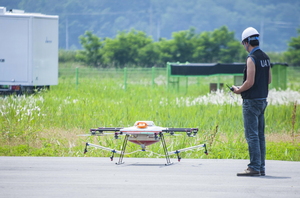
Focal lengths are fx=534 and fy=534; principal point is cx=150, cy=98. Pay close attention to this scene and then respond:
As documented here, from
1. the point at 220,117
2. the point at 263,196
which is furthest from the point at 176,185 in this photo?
the point at 220,117

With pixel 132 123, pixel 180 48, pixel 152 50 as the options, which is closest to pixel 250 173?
pixel 132 123

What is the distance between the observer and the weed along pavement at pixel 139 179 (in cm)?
652

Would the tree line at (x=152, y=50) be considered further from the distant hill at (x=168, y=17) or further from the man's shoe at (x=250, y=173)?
the distant hill at (x=168, y=17)

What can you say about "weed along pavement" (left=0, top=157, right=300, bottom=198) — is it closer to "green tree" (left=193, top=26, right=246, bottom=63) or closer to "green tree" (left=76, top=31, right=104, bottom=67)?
"green tree" (left=76, top=31, right=104, bottom=67)

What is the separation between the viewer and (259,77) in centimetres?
762

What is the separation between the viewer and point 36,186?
270 inches

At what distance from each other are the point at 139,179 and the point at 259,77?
7.33 feet

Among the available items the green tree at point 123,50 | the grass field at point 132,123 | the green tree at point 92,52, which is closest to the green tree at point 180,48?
the green tree at point 123,50

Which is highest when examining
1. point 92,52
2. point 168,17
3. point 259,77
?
point 168,17

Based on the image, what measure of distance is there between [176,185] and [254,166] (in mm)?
1319

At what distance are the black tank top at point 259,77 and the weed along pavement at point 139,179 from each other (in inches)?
46.5

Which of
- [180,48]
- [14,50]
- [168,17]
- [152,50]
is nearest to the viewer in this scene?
[14,50]

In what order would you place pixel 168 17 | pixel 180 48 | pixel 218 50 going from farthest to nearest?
pixel 168 17, pixel 218 50, pixel 180 48

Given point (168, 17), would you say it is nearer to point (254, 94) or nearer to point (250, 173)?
point (254, 94)
